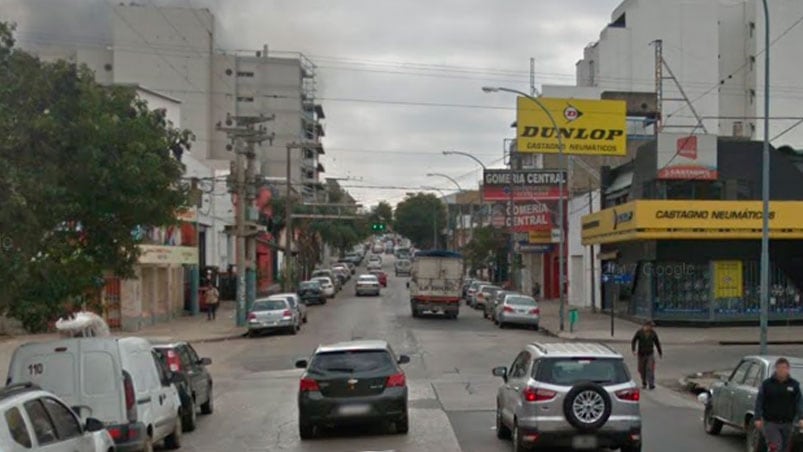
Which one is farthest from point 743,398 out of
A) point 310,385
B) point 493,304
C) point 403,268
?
point 403,268

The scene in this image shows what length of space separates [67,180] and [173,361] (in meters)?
4.66

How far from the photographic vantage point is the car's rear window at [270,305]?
139ft

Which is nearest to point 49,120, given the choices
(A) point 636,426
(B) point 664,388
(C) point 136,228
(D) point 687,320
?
(C) point 136,228

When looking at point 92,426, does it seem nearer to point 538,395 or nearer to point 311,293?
point 538,395

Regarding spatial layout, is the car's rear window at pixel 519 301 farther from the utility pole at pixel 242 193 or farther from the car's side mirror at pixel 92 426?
the car's side mirror at pixel 92 426

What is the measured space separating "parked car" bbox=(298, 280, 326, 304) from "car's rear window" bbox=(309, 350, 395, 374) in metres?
45.7

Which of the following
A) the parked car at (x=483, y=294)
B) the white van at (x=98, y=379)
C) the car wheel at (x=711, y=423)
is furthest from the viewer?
the parked car at (x=483, y=294)

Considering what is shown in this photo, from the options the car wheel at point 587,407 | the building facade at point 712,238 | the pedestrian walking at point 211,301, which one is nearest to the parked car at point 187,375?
the car wheel at point 587,407

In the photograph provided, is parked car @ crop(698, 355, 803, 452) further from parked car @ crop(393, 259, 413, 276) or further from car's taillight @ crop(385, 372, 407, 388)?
parked car @ crop(393, 259, 413, 276)

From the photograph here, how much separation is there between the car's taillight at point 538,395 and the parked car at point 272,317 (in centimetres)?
2885

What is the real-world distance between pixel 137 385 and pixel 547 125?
4187 centimetres

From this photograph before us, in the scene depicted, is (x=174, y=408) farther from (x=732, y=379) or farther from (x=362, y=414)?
(x=732, y=379)

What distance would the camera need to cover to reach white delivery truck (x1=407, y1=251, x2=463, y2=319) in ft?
161

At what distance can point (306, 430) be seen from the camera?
16.6 metres
